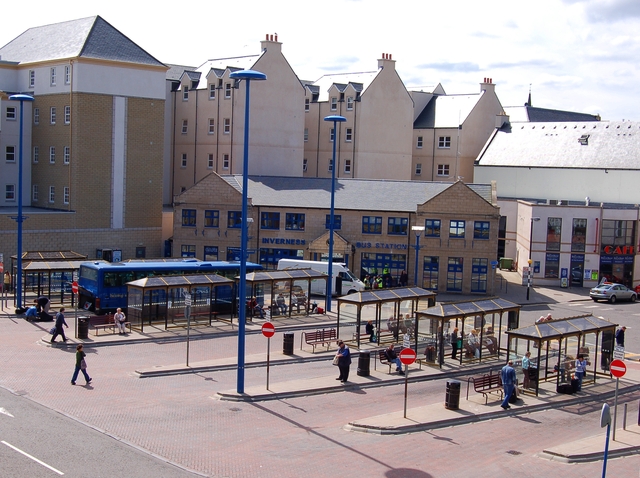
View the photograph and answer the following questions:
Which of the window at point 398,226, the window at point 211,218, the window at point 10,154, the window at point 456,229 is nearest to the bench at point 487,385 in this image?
the window at point 456,229

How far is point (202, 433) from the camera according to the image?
19.6 m

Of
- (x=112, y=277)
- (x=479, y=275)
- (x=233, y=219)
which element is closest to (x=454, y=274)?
(x=479, y=275)

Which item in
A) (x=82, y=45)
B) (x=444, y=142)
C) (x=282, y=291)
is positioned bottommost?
(x=282, y=291)

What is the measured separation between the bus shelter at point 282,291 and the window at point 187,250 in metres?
13.6

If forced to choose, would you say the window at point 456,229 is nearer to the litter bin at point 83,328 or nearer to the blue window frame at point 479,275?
the blue window frame at point 479,275

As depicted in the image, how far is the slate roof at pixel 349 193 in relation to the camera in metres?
50.6

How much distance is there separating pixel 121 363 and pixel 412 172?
2086 inches

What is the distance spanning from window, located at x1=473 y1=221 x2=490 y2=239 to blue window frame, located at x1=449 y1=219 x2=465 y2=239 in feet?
2.56

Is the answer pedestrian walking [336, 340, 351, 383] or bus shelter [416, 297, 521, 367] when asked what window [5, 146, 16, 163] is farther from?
pedestrian walking [336, 340, 351, 383]

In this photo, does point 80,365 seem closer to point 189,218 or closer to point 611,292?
point 189,218

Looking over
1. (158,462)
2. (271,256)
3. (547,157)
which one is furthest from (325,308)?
(547,157)

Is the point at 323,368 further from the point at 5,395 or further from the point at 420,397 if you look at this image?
the point at 5,395

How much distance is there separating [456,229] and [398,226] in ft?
11.8

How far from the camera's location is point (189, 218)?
171 ft
